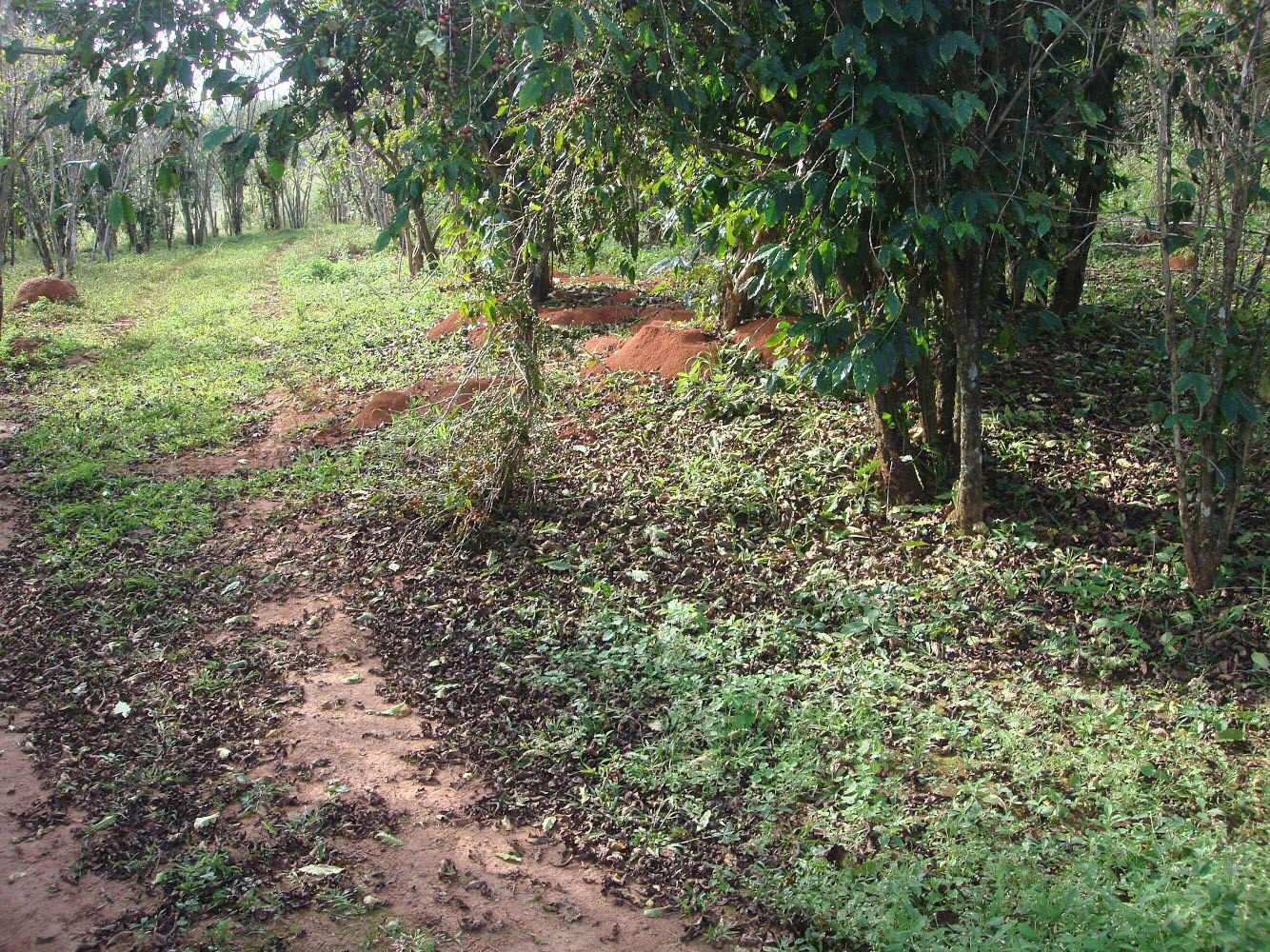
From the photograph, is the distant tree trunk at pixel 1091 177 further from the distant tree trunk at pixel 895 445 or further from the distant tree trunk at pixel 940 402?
the distant tree trunk at pixel 895 445

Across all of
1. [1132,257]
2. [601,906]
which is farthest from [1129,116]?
[1132,257]

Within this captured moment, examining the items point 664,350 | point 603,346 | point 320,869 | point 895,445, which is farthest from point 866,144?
point 603,346

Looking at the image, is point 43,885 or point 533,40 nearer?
point 533,40

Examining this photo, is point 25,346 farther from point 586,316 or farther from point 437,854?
point 437,854

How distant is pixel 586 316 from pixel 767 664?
7.12 m

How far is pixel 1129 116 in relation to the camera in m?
5.18

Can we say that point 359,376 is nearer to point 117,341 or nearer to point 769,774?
point 117,341

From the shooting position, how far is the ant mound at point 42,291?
16.3 meters

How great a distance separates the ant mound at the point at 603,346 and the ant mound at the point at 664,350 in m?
0.52

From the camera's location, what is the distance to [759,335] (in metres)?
8.30

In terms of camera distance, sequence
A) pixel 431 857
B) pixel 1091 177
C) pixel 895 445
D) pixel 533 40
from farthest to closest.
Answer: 1. pixel 1091 177
2. pixel 895 445
3. pixel 431 857
4. pixel 533 40

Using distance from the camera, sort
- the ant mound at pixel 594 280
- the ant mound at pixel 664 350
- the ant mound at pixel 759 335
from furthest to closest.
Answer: the ant mound at pixel 594 280 → the ant mound at pixel 664 350 → the ant mound at pixel 759 335

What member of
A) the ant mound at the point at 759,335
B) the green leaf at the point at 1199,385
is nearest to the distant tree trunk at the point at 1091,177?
A: the green leaf at the point at 1199,385

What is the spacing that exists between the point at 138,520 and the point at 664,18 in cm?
506
